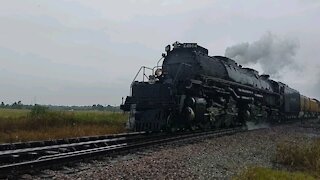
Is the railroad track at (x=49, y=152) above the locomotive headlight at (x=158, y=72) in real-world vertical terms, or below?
below

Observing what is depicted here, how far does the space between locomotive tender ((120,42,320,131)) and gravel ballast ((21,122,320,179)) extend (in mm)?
2217

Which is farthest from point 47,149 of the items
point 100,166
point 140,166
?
point 140,166

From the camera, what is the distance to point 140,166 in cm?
811

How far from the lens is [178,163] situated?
875 centimetres

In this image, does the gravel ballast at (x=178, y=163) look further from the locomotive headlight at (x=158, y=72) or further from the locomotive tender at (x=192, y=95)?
the locomotive headlight at (x=158, y=72)

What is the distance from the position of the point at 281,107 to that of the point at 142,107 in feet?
62.7

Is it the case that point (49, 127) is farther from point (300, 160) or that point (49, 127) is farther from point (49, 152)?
point (300, 160)

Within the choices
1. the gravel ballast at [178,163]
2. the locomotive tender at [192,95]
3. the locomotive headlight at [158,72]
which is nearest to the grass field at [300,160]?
the gravel ballast at [178,163]

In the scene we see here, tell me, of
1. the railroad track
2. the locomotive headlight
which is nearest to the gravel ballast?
the railroad track

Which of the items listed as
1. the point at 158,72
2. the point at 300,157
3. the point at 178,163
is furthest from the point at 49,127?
the point at 300,157

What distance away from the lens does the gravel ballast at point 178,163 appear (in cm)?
717

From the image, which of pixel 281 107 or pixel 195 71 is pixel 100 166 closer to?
pixel 195 71

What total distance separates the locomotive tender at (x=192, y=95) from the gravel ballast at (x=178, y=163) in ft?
7.27

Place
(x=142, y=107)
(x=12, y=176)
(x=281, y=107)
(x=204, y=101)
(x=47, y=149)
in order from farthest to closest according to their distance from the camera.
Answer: (x=281, y=107), (x=204, y=101), (x=142, y=107), (x=47, y=149), (x=12, y=176)
